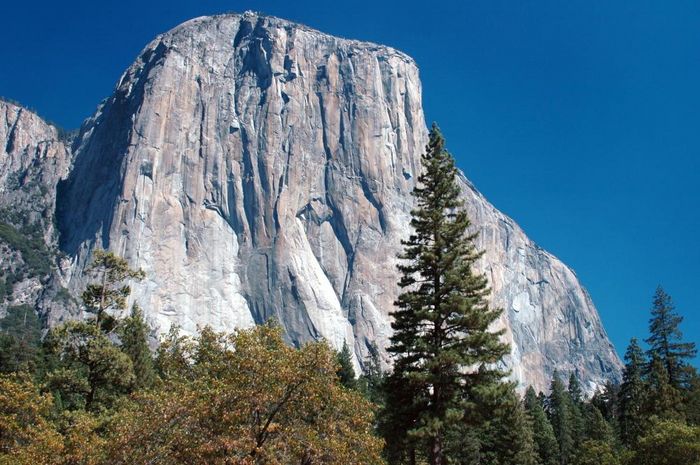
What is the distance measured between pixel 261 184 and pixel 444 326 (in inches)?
4914

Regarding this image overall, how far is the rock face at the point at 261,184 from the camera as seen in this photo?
444 ft

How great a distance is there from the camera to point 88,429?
22906 mm

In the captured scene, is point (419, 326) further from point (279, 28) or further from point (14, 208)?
point (14, 208)

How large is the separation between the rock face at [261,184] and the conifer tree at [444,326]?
95.6 meters

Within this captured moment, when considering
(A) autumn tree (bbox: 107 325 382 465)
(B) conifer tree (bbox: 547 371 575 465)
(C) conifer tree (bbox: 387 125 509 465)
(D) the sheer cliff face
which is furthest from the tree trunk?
(D) the sheer cliff face

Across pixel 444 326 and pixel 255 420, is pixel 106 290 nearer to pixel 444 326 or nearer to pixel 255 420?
pixel 255 420

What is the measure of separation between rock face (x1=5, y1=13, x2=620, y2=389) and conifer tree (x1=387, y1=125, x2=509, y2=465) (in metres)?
95.6

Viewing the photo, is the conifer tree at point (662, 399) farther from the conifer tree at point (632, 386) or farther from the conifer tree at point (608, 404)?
the conifer tree at point (608, 404)

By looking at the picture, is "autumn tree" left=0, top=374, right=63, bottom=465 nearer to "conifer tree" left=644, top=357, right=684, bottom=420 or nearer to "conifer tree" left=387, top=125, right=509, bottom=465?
"conifer tree" left=387, top=125, right=509, bottom=465

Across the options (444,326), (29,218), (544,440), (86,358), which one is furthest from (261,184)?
(444,326)

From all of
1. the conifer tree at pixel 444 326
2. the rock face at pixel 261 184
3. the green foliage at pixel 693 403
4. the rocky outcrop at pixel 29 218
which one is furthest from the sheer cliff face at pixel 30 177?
the conifer tree at pixel 444 326

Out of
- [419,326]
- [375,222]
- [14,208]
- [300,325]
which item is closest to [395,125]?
[375,222]

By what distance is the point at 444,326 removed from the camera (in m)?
27.6

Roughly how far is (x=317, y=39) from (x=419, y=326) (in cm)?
15794
